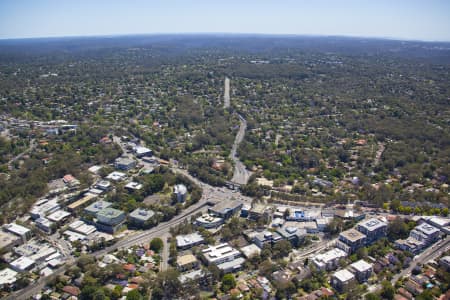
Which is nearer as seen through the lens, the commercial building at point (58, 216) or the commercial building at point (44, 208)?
the commercial building at point (58, 216)

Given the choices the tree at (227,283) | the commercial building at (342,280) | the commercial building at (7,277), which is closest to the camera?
the tree at (227,283)

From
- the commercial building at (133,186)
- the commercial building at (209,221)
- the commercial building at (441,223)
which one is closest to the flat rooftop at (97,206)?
the commercial building at (133,186)

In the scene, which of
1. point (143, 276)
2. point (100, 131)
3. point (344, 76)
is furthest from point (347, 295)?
point (344, 76)

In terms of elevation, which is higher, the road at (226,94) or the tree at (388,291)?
the road at (226,94)

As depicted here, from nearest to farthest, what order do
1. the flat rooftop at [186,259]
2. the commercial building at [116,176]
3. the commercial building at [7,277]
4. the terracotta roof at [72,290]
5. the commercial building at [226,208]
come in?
the terracotta roof at [72,290] < the commercial building at [7,277] < the flat rooftop at [186,259] < the commercial building at [226,208] < the commercial building at [116,176]

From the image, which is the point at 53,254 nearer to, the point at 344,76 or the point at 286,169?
the point at 286,169

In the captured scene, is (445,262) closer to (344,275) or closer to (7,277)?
(344,275)

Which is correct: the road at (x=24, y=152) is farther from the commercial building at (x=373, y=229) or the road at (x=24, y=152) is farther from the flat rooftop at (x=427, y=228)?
the flat rooftop at (x=427, y=228)
